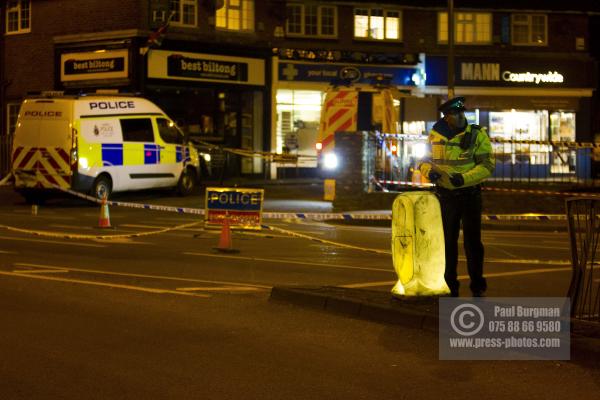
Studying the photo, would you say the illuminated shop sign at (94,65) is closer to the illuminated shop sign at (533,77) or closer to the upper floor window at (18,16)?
the upper floor window at (18,16)

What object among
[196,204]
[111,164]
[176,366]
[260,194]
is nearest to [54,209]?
[111,164]

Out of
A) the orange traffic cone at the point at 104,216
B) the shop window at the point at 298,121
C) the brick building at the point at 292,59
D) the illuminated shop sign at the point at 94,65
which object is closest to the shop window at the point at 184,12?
the brick building at the point at 292,59

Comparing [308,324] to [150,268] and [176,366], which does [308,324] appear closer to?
[176,366]

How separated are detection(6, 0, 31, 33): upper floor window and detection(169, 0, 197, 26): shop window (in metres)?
5.54

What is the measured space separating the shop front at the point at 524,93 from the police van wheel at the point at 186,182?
1218 cm

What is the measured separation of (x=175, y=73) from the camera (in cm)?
3130

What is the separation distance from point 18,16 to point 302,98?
994 cm

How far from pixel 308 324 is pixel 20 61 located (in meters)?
27.5

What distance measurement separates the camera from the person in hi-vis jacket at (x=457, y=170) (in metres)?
9.06

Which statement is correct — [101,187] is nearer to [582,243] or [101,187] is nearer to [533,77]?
[582,243]

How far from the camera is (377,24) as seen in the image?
3484 centimetres

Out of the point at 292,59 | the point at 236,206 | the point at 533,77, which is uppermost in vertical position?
the point at 292,59

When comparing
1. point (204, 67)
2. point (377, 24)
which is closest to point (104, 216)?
point (204, 67)

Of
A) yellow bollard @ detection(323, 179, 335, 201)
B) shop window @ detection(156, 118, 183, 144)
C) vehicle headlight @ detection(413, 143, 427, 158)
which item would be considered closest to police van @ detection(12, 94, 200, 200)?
shop window @ detection(156, 118, 183, 144)
